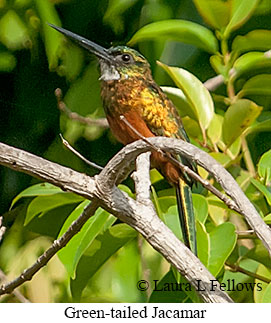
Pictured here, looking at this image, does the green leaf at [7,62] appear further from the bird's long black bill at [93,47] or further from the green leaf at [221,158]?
the green leaf at [221,158]

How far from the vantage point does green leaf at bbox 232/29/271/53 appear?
2.02 m

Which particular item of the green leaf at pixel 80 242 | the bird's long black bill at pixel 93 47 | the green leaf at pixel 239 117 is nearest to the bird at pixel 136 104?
the bird's long black bill at pixel 93 47

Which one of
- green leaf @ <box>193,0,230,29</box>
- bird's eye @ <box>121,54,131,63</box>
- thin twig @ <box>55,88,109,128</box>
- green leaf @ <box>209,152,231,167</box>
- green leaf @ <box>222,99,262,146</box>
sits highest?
bird's eye @ <box>121,54,131,63</box>

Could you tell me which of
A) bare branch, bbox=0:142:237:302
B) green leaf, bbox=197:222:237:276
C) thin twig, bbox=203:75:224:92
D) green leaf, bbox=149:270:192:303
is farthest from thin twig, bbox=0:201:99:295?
thin twig, bbox=203:75:224:92

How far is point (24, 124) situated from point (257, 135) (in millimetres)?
688

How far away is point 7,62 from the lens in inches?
88.9

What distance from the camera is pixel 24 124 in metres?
2.29

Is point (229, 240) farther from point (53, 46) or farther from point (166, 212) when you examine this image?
point (53, 46)

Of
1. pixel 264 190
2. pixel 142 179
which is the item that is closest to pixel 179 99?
pixel 264 190

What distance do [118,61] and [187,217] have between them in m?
0.61

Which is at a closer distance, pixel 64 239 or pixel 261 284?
pixel 64 239

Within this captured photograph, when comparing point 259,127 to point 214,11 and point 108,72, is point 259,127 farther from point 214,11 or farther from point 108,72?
point 108,72

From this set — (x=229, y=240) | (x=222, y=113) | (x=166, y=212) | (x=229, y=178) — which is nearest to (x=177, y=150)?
(x=229, y=178)

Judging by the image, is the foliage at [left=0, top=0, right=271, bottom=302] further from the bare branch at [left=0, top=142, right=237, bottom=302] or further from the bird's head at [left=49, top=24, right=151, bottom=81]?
the bare branch at [left=0, top=142, right=237, bottom=302]
